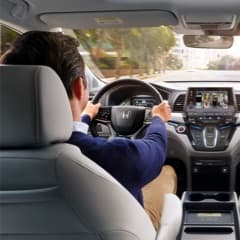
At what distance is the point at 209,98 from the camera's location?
351 centimetres

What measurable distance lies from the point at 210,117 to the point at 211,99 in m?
0.12

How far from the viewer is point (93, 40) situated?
3414 mm

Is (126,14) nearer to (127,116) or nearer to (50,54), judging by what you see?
(127,116)

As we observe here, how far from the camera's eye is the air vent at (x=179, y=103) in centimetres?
359

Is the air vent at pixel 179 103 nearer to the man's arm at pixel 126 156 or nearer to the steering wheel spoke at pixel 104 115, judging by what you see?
the steering wheel spoke at pixel 104 115

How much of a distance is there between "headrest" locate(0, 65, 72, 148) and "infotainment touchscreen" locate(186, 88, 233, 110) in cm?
207

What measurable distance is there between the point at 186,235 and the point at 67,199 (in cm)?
143

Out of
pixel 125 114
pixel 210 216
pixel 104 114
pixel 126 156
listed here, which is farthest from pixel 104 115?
pixel 126 156

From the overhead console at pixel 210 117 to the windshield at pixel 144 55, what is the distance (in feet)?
0.80

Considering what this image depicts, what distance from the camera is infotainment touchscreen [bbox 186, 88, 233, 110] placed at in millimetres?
3480

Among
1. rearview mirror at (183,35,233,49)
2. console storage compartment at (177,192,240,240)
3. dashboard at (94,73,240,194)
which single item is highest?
rearview mirror at (183,35,233,49)

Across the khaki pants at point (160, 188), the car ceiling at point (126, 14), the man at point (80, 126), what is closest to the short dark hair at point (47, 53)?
the man at point (80, 126)

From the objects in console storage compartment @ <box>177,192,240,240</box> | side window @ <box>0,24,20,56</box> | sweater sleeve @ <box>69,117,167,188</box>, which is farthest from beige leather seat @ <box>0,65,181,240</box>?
side window @ <box>0,24,20,56</box>

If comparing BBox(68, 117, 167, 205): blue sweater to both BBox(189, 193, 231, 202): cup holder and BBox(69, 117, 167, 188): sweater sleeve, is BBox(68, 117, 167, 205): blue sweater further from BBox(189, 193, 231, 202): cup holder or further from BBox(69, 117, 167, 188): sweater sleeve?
BBox(189, 193, 231, 202): cup holder
